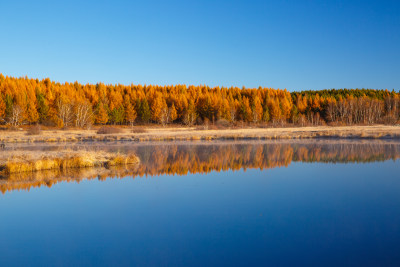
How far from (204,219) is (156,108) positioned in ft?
184

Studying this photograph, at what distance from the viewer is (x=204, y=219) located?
691 cm

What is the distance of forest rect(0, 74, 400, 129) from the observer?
2053 inches

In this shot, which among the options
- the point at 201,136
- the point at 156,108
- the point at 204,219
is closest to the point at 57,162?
the point at 204,219

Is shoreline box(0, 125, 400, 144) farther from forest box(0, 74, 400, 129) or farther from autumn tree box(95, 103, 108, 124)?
autumn tree box(95, 103, 108, 124)

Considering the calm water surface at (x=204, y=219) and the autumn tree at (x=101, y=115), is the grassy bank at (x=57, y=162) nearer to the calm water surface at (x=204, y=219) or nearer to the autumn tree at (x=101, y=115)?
the calm water surface at (x=204, y=219)

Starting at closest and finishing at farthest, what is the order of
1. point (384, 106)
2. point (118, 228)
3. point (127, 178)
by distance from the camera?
point (118, 228) → point (127, 178) → point (384, 106)

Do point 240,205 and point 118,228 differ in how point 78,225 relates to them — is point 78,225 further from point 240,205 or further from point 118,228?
point 240,205

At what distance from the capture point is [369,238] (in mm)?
5555

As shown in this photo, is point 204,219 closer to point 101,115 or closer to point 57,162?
point 57,162

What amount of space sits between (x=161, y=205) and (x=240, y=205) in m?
1.81

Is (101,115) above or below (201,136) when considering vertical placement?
above

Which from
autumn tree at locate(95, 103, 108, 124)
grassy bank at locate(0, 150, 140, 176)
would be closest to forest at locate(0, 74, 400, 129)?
autumn tree at locate(95, 103, 108, 124)

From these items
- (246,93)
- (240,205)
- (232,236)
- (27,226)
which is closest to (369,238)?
(232,236)

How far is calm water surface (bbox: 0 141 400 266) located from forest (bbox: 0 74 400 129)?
42085 mm
